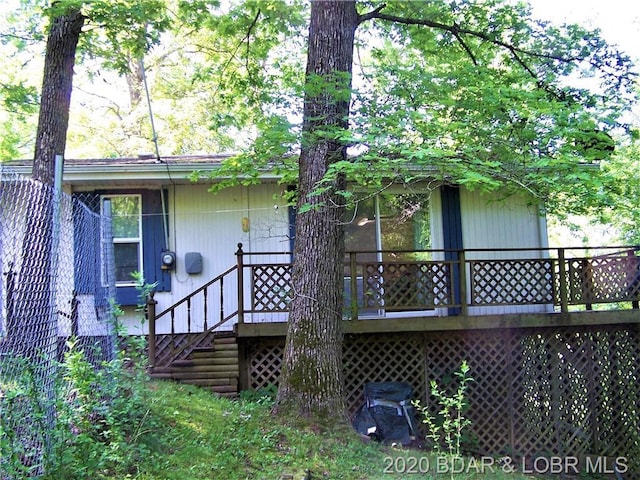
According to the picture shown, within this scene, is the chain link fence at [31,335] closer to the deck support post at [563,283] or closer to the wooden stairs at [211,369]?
the wooden stairs at [211,369]

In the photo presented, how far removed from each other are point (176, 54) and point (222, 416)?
1819 cm

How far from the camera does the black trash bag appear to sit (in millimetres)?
6367

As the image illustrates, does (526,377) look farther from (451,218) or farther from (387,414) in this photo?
(451,218)

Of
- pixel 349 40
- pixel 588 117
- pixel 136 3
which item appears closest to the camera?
pixel 588 117

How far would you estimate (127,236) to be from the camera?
8656 millimetres

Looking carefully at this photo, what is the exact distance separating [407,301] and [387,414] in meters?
1.95

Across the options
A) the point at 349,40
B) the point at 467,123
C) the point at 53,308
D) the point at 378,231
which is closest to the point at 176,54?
the point at 378,231

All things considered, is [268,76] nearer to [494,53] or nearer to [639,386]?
[494,53]

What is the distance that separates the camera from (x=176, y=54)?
808 inches

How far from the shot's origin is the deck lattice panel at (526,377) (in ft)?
25.2

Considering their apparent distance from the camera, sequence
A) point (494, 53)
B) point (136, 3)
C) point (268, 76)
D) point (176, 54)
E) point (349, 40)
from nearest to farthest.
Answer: point (349, 40), point (136, 3), point (494, 53), point (268, 76), point (176, 54)

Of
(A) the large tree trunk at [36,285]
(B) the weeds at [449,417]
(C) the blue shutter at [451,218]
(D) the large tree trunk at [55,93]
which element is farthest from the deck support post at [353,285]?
(A) the large tree trunk at [36,285]

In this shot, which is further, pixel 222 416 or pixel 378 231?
pixel 378 231

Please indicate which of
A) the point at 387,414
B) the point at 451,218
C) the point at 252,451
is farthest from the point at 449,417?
the point at 451,218
